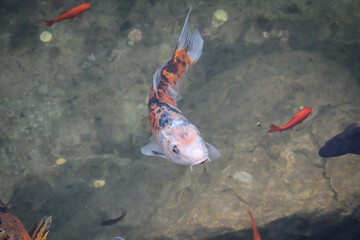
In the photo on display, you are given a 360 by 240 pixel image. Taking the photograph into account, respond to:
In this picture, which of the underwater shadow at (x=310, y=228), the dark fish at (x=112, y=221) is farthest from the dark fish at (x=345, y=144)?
the dark fish at (x=112, y=221)

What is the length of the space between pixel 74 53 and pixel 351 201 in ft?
21.7

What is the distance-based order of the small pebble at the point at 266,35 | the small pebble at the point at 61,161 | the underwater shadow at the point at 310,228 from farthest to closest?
the small pebble at the point at 266,35 < the small pebble at the point at 61,161 < the underwater shadow at the point at 310,228

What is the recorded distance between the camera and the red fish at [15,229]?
113 inches

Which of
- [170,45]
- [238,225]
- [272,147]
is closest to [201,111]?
[272,147]

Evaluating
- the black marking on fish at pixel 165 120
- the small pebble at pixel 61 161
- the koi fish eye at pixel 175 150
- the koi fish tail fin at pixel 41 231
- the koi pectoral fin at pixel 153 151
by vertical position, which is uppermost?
the black marking on fish at pixel 165 120

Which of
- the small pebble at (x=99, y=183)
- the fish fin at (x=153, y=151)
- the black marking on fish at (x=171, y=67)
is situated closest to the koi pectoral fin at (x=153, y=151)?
the fish fin at (x=153, y=151)

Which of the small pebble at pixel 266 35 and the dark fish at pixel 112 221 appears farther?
the small pebble at pixel 266 35

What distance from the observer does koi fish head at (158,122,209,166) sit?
2.35 metres

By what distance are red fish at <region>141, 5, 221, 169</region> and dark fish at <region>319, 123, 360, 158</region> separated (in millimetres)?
1857

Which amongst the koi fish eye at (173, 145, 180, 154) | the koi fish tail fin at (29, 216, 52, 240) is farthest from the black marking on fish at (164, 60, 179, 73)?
the koi fish tail fin at (29, 216, 52, 240)

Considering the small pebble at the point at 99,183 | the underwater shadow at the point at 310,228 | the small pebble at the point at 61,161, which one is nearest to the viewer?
the underwater shadow at the point at 310,228

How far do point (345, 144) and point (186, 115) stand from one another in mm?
3048

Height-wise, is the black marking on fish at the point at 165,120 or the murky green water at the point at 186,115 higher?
the black marking on fish at the point at 165,120

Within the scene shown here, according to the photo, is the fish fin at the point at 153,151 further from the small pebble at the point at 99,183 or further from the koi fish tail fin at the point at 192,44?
the small pebble at the point at 99,183
